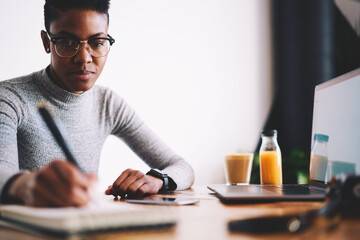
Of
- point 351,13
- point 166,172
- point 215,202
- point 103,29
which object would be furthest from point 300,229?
point 351,13

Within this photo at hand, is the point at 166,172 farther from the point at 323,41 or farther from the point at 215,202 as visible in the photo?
the point at 323,41

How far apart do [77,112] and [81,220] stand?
940 mm

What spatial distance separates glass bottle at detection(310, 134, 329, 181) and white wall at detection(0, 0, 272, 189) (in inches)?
62.9

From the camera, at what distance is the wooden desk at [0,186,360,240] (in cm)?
47

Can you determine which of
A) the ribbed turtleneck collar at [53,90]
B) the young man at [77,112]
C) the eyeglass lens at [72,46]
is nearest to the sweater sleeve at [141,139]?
the young man at [77,112]

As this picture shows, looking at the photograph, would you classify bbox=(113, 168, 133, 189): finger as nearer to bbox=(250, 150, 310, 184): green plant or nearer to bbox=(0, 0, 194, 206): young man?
bbox=(0, 0, 194, 206): young man

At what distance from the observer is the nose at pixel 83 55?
1.16 meters

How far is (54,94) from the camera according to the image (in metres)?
1.29

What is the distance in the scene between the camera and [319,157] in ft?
3.53

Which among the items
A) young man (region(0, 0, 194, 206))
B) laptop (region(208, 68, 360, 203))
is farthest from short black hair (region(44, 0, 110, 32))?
laptop (region(208, 68, 360, 203))

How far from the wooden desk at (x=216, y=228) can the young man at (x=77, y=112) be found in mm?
338

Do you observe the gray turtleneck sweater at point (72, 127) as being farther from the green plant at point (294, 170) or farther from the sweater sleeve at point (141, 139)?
the green plant at point (294, 170)

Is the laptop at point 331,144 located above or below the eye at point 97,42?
below

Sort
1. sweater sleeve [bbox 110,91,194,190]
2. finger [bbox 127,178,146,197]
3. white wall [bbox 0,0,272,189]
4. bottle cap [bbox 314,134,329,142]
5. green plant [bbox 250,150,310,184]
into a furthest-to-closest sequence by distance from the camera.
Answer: white wall [bbox 0,0,272,189] < green plant [bbox 250,150,310,184] < sweater sleeve [bbox 110,91,194,190] < bottle cap [bbox 314,134,329,142] < finger [bbox 127,178,146,197]
